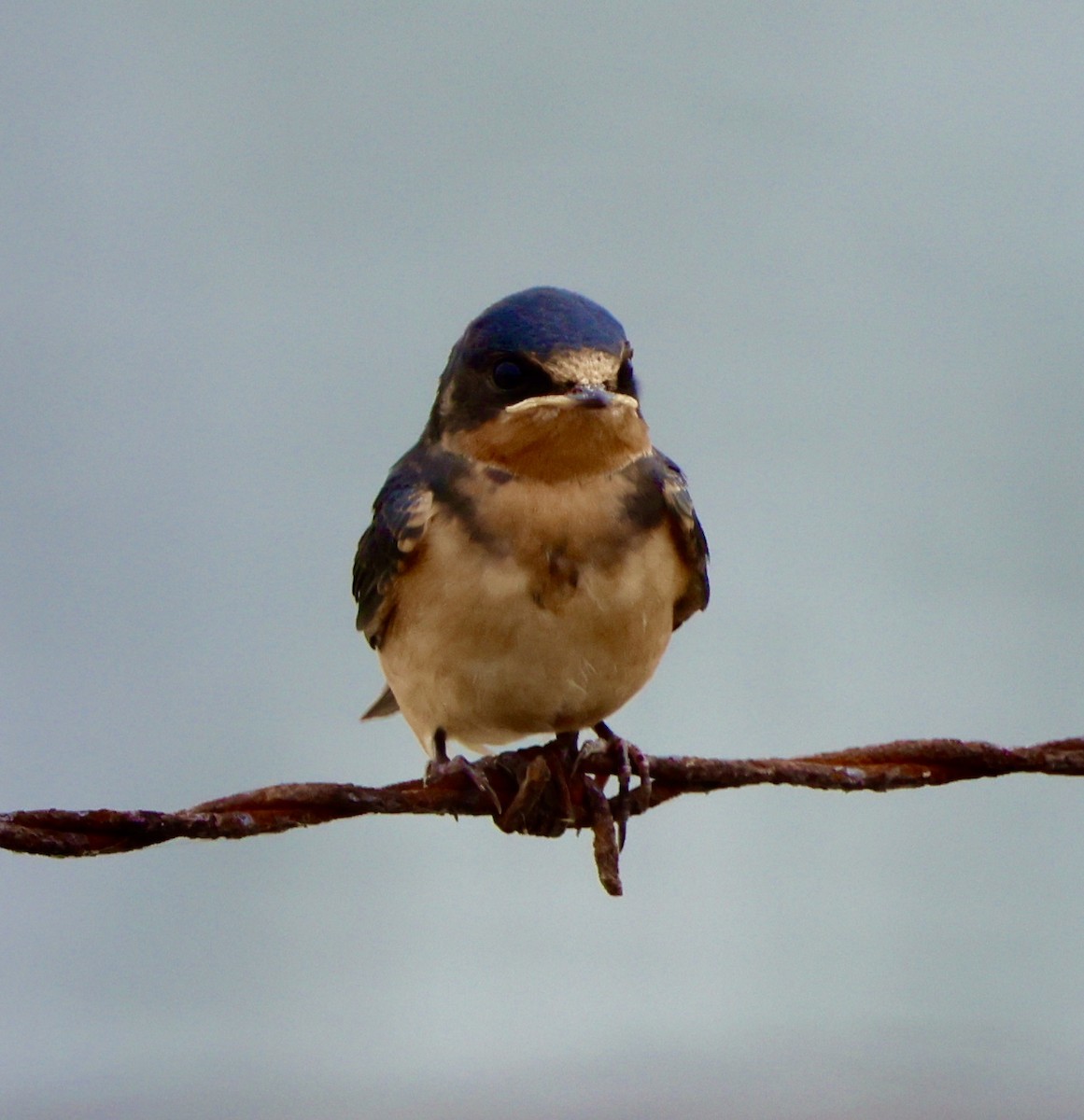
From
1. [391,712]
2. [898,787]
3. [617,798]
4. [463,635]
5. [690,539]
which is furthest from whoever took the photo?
[391,712]

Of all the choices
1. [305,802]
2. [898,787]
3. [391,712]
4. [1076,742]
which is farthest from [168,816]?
[391,712]

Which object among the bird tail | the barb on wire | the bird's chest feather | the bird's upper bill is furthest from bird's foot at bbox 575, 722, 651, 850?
the bird tail

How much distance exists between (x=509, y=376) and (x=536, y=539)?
0.91ft

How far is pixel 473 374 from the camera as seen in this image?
2.77m

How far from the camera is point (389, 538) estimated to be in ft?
9.11

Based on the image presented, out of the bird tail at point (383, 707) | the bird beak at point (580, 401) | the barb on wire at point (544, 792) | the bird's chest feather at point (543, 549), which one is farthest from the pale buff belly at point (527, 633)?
the bird tail at point (383, 707)

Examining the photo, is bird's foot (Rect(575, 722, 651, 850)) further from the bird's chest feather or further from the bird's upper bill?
the bird's upper bill

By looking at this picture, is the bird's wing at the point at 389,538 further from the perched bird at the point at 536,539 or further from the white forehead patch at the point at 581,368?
the white forehead patch at the point at 581,368

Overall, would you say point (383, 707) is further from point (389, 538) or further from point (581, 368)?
point (581, 368)

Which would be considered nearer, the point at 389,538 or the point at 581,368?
the point at 581,368

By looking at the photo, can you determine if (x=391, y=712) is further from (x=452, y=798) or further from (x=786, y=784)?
(x=786, y=784)

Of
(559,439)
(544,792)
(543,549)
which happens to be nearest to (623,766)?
(544,792)

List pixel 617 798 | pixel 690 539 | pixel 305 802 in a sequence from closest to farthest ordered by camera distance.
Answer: pixel 305 802, pixel 617 798, pixel 690 539

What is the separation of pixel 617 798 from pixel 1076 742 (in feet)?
2.08
